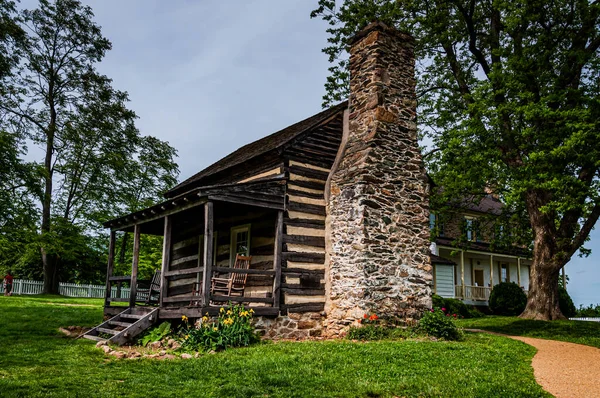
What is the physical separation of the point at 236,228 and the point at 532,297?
10399 millimetres

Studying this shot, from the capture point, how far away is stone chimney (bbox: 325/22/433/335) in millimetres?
12156

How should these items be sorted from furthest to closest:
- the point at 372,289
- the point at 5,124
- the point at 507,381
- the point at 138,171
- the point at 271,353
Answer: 1. the point at 138,171
2. the point at 5,124
3. the point at 372,289
4. the point at 271,353
5. the point at 507,381

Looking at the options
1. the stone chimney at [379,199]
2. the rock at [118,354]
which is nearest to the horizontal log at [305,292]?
the stone chimney at [379,199]

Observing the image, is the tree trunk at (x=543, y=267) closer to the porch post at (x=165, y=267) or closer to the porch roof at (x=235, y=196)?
the porch roof at (x=235, y=196)

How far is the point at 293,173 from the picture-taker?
13.0 m

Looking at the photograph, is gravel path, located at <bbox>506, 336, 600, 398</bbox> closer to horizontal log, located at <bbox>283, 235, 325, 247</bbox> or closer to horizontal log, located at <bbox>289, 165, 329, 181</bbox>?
horizontal log, located at <bbox>283, 235, 325, 247</bbox>

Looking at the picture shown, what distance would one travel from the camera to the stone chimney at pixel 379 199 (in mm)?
12156

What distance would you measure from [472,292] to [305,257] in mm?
20235

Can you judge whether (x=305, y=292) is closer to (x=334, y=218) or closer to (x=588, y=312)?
(x=334, y=218)

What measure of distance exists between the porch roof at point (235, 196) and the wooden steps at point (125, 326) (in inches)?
95.5

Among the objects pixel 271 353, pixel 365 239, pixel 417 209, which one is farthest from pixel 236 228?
pixel 271 353

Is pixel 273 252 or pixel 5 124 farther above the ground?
pixel 5 124

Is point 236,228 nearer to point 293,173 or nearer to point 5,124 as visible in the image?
point 293,173

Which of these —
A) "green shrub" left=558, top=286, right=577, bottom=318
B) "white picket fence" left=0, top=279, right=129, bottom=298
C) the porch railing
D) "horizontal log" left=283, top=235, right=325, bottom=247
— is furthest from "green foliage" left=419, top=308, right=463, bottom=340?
"white picket fence" left=0, top=279, right=129, bottom=298
